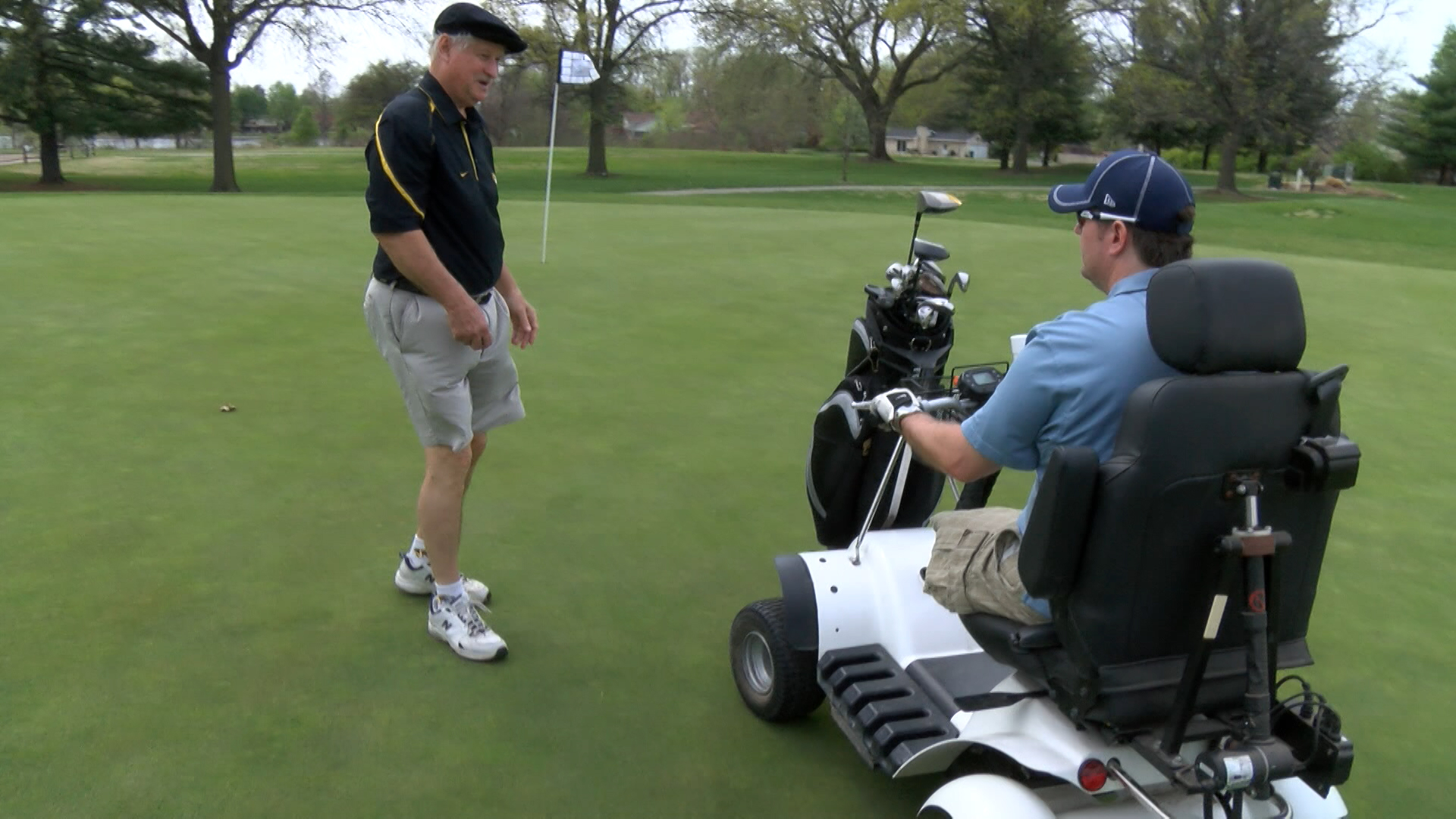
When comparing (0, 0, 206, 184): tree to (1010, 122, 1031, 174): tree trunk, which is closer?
(0, 0, 206, 184): tree

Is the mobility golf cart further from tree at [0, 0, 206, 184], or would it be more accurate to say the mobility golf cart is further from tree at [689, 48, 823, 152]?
tree at [689, 48, 823, 152]

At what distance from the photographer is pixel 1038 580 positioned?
6.81 ft

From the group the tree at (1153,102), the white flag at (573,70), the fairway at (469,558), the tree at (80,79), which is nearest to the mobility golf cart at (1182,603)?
the fairway at (469,558)

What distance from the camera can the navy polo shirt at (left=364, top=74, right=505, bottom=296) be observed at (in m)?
3.19

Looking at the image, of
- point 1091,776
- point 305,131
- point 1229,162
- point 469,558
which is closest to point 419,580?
point 469,558

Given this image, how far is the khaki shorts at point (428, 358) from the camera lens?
11.2 feet

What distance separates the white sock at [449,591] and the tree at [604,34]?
35.4m

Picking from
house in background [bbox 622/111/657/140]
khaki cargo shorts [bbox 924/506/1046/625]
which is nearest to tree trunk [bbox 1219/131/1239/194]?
khaki cargo shorts [bbox 924/506/1046/625]

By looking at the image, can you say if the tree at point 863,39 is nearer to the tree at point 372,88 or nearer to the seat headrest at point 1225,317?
the tree at point 372,88

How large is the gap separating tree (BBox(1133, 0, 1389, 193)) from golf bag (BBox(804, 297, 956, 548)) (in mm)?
38067

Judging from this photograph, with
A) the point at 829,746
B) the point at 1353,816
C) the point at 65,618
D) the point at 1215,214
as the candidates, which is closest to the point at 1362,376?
the point at 1353,816

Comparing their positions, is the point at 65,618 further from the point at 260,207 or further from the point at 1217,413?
the point at 260,207

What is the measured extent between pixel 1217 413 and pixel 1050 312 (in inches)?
303

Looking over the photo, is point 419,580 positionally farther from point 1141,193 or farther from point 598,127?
point 598,127
